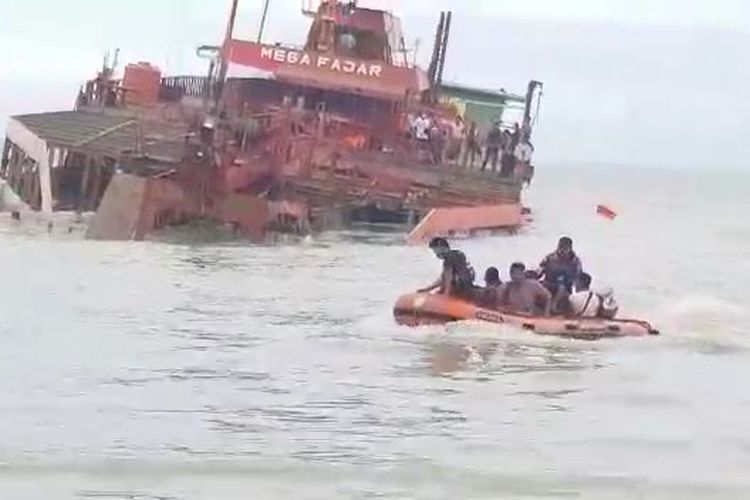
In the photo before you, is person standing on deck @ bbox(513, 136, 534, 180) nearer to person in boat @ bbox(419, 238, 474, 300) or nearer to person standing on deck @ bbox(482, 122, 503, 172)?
person standing on deck @ bbox(482, 122, 503, 172)

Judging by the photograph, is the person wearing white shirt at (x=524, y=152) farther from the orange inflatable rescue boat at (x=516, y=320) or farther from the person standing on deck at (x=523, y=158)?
the orange inflatable rescue boat at (x=516, y=320)

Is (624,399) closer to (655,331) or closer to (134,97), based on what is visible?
(655,331)

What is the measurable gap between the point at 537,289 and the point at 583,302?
663 mm

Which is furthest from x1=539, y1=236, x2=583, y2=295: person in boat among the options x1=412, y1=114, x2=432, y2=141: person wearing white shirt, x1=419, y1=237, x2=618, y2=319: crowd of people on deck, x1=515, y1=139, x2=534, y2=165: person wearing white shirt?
x1=515, y1=139, x2=534, y2=165: person wearing white shirt

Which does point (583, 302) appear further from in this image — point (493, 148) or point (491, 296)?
point (493, 148)

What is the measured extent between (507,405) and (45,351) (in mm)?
6117

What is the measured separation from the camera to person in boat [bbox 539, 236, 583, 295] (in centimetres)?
Result: 2027

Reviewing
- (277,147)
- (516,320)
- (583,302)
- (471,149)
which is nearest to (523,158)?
(471,149)

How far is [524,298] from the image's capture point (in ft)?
66.7

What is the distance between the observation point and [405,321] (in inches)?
837

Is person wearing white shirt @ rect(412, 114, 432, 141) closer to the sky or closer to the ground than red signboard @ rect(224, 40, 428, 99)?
closer to the ground

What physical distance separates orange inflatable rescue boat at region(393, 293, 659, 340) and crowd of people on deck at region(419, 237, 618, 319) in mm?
162

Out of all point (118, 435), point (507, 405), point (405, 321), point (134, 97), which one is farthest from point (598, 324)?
point (134, 97)

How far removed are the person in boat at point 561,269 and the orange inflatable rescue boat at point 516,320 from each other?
19.2 inches
